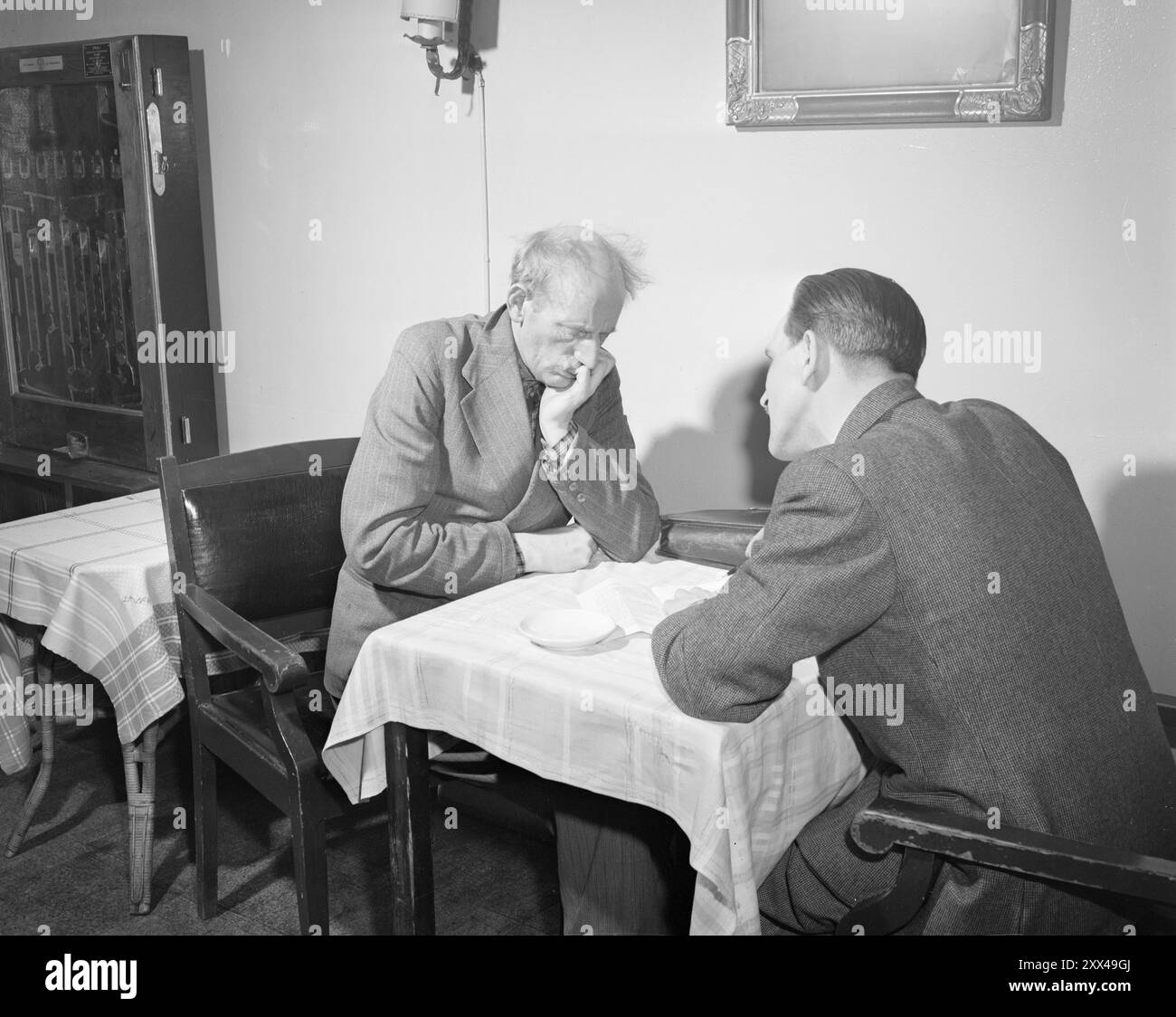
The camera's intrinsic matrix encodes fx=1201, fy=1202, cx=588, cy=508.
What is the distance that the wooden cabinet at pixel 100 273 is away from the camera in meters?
3.88

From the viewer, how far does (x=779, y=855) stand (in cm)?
176

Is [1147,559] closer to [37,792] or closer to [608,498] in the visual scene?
[608,498]

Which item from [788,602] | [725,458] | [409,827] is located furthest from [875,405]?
[725,458]

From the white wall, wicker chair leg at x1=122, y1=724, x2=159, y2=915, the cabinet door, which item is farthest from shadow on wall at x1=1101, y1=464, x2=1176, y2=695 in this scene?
the cabinet door

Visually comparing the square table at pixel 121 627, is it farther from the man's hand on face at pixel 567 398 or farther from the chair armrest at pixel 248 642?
the man's hand on face at pixel 567 398

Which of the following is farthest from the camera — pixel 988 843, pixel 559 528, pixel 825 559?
pixel 559 528

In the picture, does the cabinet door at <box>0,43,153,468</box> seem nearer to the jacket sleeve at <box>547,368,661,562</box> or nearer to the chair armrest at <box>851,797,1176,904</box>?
the jacket sleeve at <box>547,368,661,562</box>

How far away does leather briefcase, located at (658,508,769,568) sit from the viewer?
99.1 inches

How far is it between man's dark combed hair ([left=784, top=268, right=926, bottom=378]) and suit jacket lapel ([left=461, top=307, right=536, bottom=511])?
2.62 ft

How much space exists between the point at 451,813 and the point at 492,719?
111cm

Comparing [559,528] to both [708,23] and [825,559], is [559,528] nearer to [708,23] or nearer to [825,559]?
[825,559]

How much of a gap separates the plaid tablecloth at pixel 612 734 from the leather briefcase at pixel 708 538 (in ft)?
1.73
